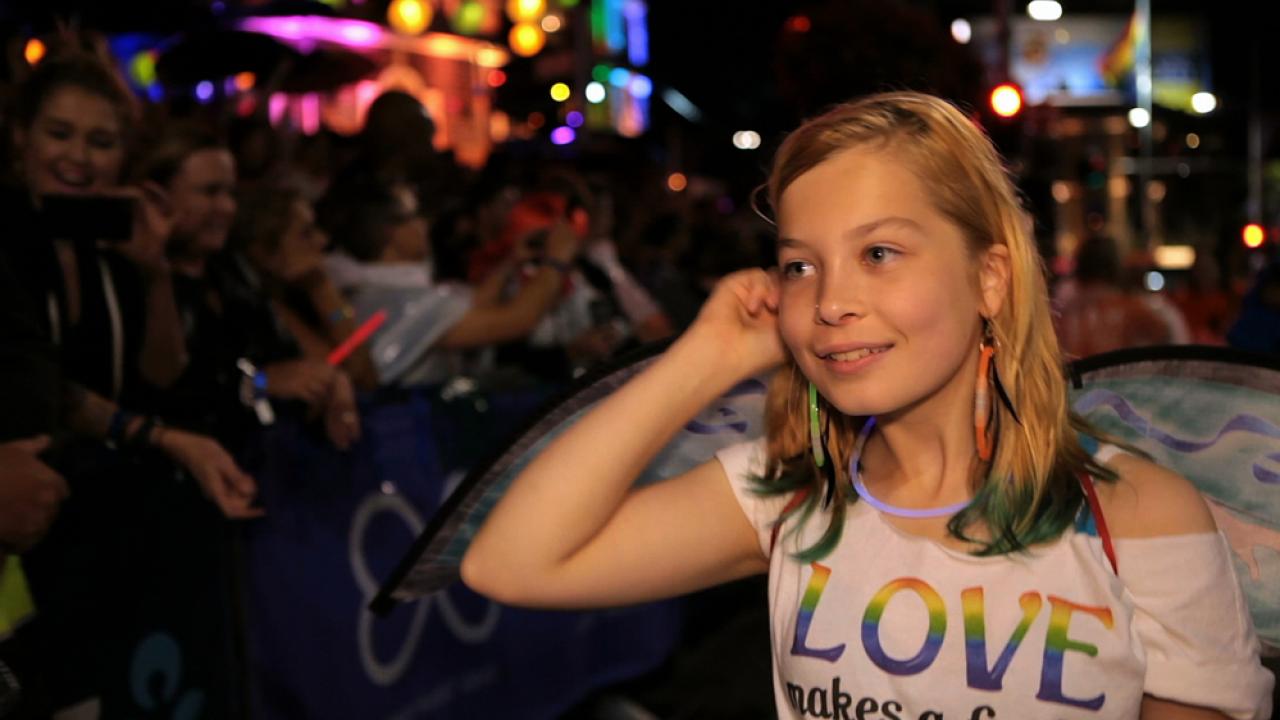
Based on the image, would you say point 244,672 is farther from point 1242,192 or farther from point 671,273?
point 1242,192

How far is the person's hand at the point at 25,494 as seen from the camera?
2906 mm

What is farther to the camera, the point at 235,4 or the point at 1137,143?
the point at 1137,143

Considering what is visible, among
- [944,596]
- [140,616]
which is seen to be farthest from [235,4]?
[944,596]

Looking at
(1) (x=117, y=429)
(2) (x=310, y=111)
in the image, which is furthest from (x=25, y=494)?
(2) (x=310, y=111)

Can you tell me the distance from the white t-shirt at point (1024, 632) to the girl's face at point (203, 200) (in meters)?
3.11

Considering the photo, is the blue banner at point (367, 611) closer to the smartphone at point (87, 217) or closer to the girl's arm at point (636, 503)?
the smartphone at point (87, 217)

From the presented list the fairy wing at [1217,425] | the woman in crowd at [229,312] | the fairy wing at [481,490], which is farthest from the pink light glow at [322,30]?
the fairy wing at [1217,425]

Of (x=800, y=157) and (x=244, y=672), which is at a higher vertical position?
(x=800, y=157)

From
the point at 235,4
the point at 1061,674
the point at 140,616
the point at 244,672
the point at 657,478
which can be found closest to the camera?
the point at 1061,674

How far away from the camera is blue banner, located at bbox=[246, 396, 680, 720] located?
4281 millimetres

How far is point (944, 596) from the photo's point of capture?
215 cm

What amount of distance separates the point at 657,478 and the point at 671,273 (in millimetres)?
7572

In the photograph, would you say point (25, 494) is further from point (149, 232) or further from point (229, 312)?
point (229, 312)

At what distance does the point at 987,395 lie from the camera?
2258 mm
